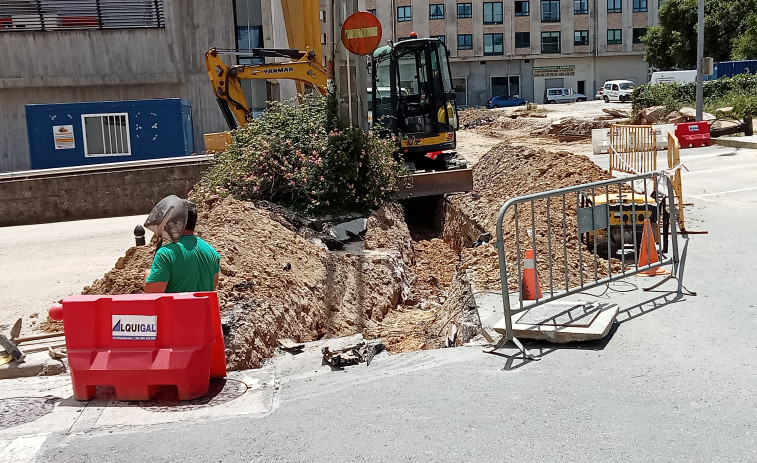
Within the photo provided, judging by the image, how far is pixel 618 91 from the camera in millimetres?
56406

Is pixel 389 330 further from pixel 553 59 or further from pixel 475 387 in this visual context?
pixel 553 59

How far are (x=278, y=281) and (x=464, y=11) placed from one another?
64221 mm

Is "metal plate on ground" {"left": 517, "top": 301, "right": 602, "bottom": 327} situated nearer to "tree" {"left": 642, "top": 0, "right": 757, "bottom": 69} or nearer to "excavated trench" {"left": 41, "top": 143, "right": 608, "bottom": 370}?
"excavated trench" {"left": 41, "top": 143, "right": 608, "bottom": 370}

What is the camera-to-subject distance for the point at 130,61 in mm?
26484

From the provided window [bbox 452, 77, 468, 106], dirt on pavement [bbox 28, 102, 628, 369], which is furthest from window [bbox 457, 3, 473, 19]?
dirt on pavement [bbox 28, 102, 628, 369]

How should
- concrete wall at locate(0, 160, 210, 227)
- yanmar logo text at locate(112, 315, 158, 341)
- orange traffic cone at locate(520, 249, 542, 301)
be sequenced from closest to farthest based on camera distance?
yanmar logo text at locate(112, 315, 158, 341) → orange traffic cone at locate(520, 249, 542, 301) → concrete wall at locate(0, 160, 210, 227)

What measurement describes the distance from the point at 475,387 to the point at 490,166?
12.7 metres

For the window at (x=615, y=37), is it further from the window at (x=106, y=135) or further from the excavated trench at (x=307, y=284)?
the excavated trench at (x=307, y=284)

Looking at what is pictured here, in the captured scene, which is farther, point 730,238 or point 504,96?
point 504,96

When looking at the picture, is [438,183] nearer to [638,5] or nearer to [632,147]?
[632,147]

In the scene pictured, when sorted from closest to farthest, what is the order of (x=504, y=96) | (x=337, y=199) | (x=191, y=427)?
(x=191, y=427) < (x=337, y=199) < (x=504, y=96)

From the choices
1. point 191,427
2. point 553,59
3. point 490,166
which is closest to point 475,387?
point 191,427

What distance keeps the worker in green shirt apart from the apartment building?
211 ft

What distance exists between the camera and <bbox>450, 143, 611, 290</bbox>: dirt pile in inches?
351
